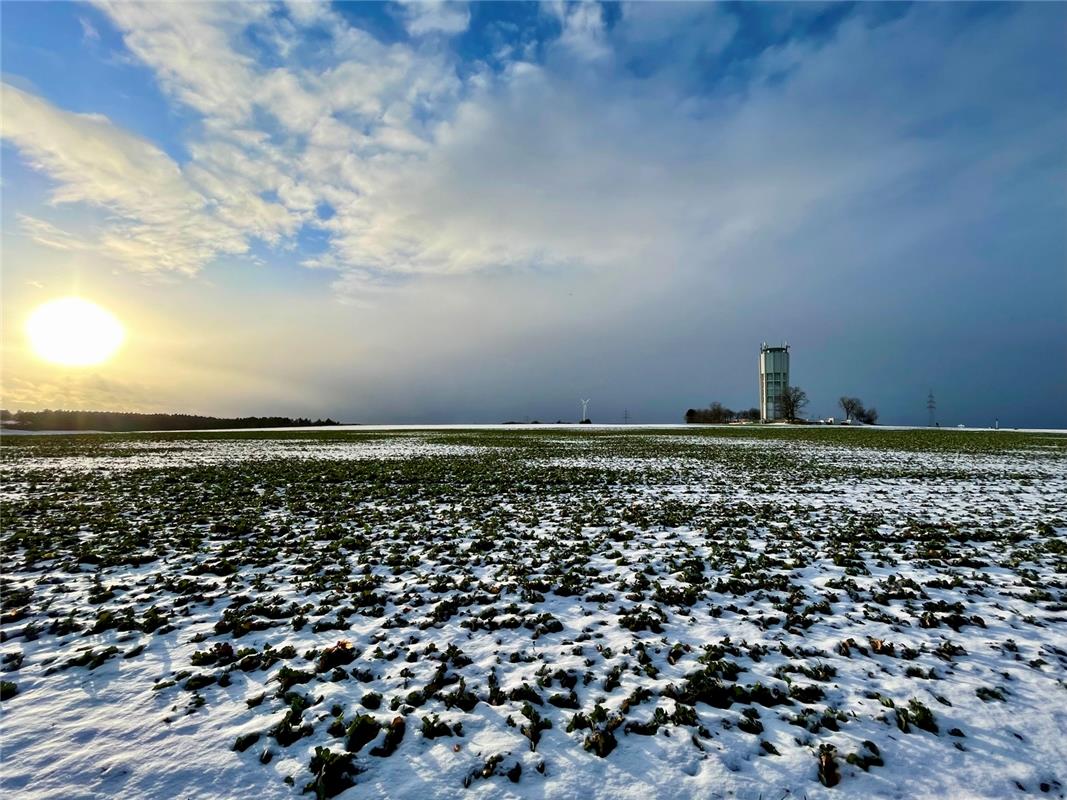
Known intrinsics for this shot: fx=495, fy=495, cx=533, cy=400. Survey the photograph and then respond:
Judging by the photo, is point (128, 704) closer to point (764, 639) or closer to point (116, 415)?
point (764, 639)

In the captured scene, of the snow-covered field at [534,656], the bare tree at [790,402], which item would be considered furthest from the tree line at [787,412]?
the snow-covered field at [534,656]

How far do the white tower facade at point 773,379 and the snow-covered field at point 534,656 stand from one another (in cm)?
12150

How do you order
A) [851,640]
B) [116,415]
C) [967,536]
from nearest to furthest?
[851,640] → [967,536] → [116,415]

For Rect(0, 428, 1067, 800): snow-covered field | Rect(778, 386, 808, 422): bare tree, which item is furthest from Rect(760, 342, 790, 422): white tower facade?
Rect(0, 428, 1067, 800): snow-covered field

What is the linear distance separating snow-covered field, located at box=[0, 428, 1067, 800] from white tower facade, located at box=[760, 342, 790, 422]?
121 m

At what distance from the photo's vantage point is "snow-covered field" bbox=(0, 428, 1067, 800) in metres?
4.34

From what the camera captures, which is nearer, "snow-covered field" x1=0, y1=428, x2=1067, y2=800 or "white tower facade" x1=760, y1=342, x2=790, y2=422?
"snow-covered field" x1=0, y1=428, x2=1067, y2=800

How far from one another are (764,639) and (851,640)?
1.08 metres

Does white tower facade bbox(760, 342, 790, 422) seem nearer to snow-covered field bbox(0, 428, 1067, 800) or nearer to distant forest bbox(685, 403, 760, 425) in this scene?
distant forest bbox(685, 403, 760, 425)

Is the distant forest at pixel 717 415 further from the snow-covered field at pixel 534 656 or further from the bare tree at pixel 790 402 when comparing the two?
the snow-covered field at pixel 534 656

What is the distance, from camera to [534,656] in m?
6.26

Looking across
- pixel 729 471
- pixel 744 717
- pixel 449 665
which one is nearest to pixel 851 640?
pixel 744 717

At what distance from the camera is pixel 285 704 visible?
5.31m

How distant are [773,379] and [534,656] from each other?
444ft
